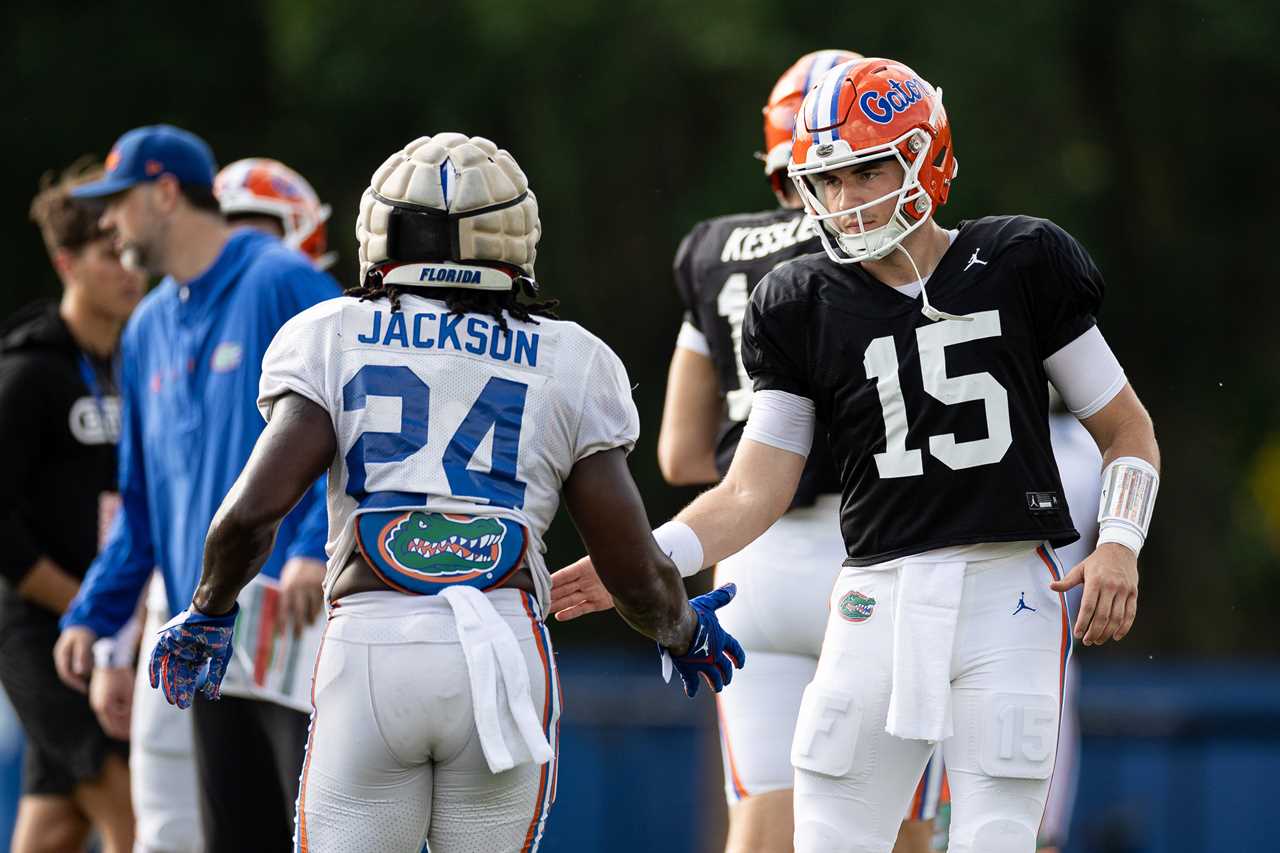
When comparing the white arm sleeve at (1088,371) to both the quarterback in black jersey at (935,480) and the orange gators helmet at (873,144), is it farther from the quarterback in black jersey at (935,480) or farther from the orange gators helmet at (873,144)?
the orange gators helmet at (873,144)

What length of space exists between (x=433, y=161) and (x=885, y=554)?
48.1 inches

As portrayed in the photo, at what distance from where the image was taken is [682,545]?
4.10 m

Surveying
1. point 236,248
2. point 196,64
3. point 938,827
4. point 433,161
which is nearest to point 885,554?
point 433,161

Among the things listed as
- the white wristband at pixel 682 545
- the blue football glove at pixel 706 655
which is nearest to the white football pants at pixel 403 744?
the blue football glove at pixel 706 655

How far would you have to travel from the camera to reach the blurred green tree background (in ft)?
45.0

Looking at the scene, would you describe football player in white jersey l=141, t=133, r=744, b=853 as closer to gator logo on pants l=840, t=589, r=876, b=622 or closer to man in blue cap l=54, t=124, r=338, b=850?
gator logo on pants l=840, t=589, r=876, b=622

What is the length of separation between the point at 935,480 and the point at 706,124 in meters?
11.3

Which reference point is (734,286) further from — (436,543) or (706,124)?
(706,124)

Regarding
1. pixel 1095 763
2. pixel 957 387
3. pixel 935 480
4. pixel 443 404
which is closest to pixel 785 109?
pixel 957 387

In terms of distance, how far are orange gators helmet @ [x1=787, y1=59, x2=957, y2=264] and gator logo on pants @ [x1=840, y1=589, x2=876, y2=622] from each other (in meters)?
0.70

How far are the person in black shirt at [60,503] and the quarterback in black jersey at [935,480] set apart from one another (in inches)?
115

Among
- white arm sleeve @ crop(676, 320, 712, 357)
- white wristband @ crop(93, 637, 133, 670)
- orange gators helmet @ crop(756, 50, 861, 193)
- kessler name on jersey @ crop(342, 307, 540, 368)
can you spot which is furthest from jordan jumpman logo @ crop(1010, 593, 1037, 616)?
white wristband @ crop(93, 637, 133, 670)

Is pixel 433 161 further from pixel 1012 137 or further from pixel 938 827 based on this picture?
pixel 1012 137

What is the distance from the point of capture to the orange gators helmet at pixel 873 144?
405cm
